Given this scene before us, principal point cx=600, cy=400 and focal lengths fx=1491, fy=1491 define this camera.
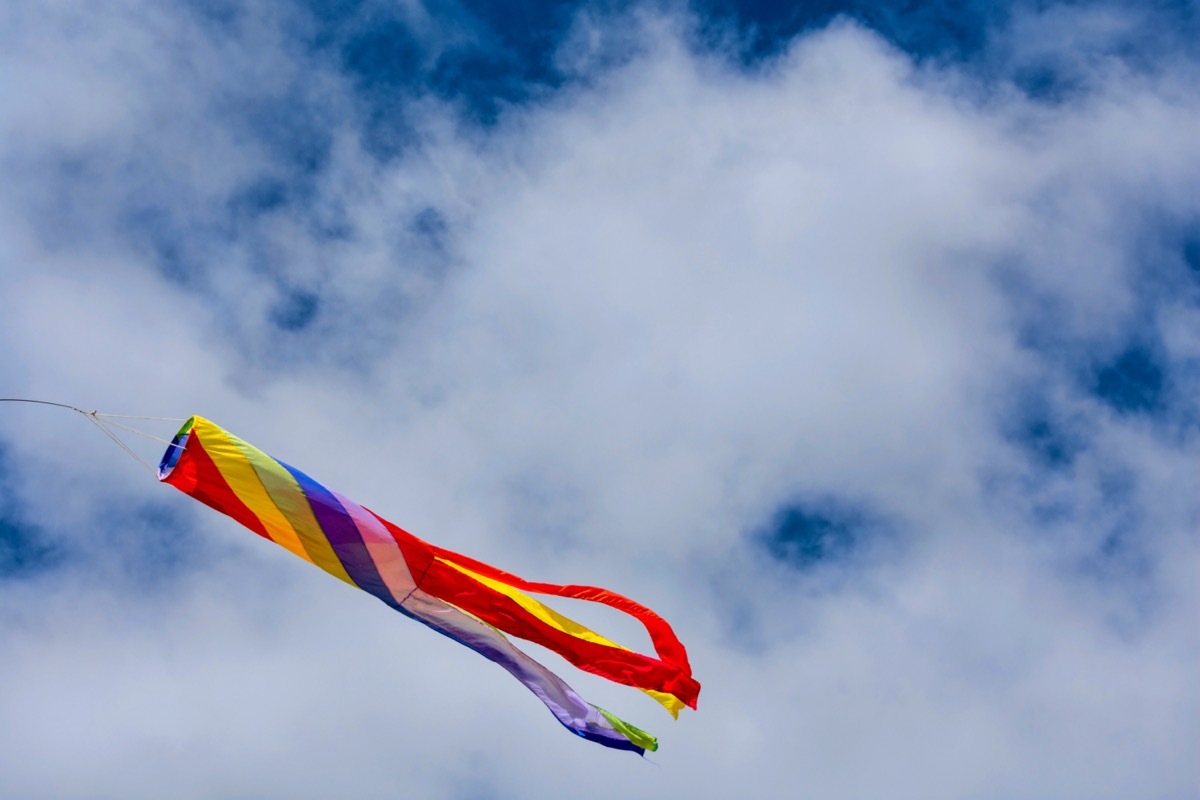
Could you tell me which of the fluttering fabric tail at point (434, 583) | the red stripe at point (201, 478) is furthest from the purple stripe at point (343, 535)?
the red stripe at point (201, 478)

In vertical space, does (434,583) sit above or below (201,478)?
above

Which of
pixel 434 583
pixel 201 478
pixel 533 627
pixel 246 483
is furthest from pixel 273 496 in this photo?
pixel 533 627

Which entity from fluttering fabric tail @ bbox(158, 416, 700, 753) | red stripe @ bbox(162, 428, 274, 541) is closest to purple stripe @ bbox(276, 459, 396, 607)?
fluttering fabric tail @ bbox(158, 416, 700, 753)

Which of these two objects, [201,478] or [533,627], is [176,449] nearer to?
[201,478]

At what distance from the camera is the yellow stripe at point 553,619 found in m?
50.4

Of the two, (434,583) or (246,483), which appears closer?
(246,483)

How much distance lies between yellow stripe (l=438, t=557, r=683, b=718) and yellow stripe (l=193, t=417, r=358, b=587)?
13.3 feet

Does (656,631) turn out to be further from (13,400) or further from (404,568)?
(13,400)

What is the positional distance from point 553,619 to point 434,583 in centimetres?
422

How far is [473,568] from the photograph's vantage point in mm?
50844

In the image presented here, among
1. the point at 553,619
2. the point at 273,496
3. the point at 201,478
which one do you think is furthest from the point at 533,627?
the point at 201,478

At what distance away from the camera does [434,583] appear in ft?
165

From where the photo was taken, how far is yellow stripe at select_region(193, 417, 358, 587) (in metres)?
48.3

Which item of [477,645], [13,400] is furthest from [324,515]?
[13,400]
